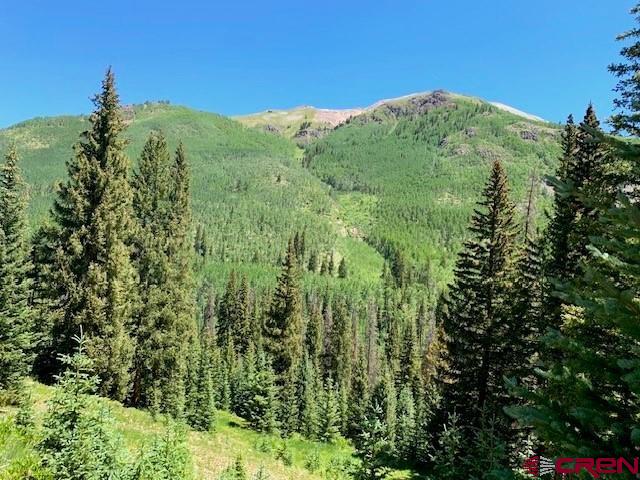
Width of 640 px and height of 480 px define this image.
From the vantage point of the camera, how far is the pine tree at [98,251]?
23.3 metres

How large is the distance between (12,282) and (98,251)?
185 inches

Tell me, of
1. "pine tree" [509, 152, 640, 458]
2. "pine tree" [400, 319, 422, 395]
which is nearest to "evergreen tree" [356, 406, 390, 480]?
"pine tree" [509, 152, 640, 458]

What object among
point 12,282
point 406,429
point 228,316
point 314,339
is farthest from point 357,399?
point 12,282

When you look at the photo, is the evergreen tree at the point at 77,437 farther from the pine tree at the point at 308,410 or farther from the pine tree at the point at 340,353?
the pine tree at the point at 340,353

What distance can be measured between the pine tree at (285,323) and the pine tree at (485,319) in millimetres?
20869

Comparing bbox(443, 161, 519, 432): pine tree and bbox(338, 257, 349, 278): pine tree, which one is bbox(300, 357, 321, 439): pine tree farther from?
bbox(338, 257, 349, 278): pine tree

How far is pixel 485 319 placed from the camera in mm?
22047

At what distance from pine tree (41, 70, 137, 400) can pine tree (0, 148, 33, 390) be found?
213 centimetres

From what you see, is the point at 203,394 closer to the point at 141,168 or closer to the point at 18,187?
the point at 141,168

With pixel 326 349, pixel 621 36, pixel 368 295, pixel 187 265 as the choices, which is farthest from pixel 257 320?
pixel 368 295

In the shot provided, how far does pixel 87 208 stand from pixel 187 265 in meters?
8.68

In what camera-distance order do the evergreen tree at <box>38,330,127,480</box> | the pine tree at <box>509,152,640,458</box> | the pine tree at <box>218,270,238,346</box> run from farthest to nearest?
the pine tree at <box>218,270,238,346</box>
the evergreen tree at <box>38,330,127,480</box>
the pine tree at <box>509,152,640,458</box>

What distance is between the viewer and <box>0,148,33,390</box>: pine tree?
18984mm

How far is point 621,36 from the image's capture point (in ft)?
41.1
